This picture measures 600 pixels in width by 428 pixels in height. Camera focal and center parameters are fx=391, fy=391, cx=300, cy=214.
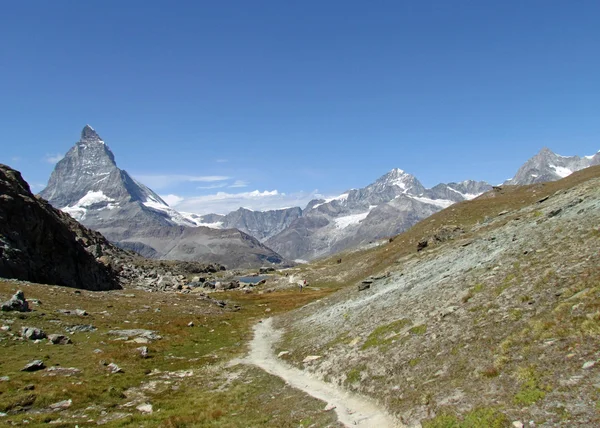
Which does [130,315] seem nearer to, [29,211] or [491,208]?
[29,211]

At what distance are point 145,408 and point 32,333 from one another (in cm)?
2074

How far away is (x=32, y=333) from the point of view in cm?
3794

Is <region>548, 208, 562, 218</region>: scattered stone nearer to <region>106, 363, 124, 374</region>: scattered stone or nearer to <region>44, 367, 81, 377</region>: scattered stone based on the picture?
<region>106, 363, 124, 374</region>: scattered stone

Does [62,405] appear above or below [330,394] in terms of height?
above

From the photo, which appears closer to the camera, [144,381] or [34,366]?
[34,366]

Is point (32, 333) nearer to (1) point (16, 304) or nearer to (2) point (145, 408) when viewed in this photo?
(1) point (16, 304)

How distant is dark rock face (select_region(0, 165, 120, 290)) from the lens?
7950 cm

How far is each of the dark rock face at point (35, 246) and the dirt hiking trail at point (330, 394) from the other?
199 feet

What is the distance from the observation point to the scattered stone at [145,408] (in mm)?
24438

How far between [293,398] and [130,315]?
4128 centimetres

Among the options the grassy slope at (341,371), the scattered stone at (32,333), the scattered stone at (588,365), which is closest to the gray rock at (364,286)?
the grassy slope at (341,371)

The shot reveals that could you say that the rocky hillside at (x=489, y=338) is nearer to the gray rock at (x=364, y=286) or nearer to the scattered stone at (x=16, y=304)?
the gray rock at (x=364, y=286)

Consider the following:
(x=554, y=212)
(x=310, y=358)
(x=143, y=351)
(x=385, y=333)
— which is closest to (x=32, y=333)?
(x=143, y=351)

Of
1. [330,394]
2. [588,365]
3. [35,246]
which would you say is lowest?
[330,394]
